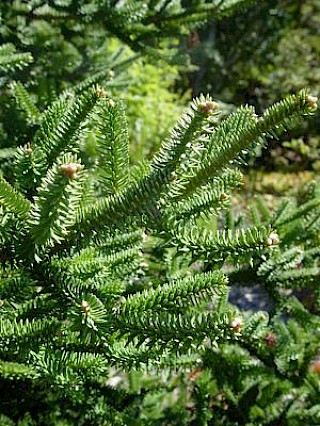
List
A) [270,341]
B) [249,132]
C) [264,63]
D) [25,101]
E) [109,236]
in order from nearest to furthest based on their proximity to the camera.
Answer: [249,132]
[109,236]
[25,101]
[270,341]
[264,63]

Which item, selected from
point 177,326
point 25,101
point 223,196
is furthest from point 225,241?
point 25,101

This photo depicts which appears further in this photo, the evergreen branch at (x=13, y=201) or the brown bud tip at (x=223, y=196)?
the brown bud tip at (x=223, y=196)

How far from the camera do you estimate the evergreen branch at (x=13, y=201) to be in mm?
863

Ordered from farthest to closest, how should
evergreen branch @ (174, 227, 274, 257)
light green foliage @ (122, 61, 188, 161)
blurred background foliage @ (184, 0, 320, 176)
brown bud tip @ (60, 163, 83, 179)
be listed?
blurred background foliage @ (184, 0, 320, 176) < light green foliage @ (122, 61, 188, 161) < evergreen branch @ (174, 227, 274, 257) < brown bud tip @ (60, 163, 83, 179)

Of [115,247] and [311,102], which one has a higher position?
[115,247]

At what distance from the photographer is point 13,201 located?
886 millimetres

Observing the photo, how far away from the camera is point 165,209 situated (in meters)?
0.99

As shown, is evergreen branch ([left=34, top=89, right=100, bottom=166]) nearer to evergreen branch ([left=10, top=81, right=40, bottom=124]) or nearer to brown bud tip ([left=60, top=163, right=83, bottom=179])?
brown bud tip ([left=60, top=163, right=83, bottom=179])

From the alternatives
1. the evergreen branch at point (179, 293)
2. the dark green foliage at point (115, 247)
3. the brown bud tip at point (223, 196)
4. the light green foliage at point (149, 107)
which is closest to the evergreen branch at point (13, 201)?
the dark green foliage at point (115, 247)

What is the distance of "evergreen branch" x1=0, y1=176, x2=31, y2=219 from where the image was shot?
86 centimetres

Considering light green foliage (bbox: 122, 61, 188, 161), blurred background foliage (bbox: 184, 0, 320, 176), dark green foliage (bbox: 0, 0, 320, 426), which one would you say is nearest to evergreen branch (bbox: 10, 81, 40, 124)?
dark green foliage (bbox: 0, 0, 320, 426)

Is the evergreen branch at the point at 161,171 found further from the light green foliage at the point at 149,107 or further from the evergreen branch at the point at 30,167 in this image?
the light green foliage at the point at 149,107

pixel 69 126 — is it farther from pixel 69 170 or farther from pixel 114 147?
pixel 69 170

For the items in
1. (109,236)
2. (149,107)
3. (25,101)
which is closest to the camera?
(109,236)
